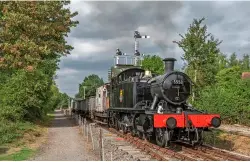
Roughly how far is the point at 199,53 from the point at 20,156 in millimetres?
24250

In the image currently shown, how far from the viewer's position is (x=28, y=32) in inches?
1043

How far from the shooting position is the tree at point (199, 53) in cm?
3431

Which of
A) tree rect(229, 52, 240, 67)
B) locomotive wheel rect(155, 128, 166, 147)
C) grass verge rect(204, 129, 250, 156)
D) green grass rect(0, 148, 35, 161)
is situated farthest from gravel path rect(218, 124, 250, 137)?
tree rect(229, 52, 240, 67)

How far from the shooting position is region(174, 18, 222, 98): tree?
34312 mm

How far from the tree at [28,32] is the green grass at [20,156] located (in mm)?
10804

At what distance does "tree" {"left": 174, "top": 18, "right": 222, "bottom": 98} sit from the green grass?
22.2m

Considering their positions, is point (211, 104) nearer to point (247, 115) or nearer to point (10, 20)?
point (247, 115)

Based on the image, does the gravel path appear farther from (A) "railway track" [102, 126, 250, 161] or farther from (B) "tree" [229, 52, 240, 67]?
(B) "tree" [229, 52, 240, 67]

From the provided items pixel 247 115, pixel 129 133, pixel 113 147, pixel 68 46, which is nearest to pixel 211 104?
pixel 247 115

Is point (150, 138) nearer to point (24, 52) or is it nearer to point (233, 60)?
point (24, 52)

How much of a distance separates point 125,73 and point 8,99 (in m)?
9.42

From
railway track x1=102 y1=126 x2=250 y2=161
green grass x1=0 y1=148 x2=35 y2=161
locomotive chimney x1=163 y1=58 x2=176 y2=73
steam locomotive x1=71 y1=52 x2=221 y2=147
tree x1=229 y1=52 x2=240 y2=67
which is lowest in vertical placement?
green grass x1=0 y1=148 x2=35 y2=161

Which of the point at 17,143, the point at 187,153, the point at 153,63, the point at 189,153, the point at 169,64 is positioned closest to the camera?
the point at 189,153

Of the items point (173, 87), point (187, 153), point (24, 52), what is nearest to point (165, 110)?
point (173, 87)
